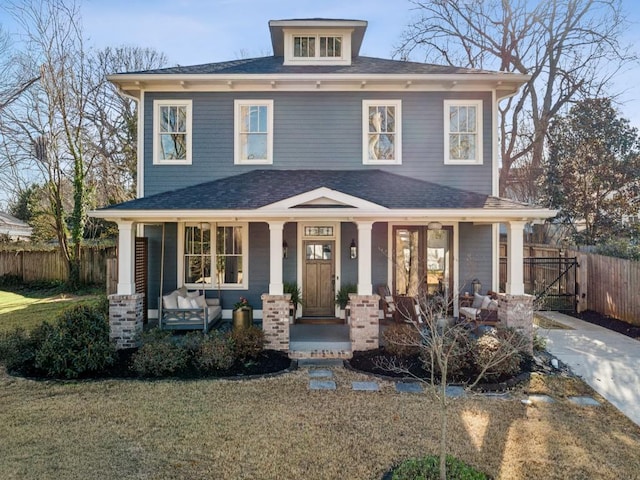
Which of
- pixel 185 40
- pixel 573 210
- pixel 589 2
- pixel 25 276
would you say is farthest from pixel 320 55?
pixel 25 276

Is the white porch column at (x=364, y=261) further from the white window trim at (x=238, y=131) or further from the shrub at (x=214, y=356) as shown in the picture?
the white window trim at (x=238, y=131)

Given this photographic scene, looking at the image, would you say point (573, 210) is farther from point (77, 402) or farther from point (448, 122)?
point (77, 402)

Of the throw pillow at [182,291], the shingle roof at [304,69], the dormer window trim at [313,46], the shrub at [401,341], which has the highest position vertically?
the dormer window trim at [313,46]

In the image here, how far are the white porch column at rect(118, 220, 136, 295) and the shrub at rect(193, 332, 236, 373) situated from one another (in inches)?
91.1

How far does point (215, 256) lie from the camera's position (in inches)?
399

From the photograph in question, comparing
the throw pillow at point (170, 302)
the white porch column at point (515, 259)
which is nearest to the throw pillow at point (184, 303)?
the throw pillow at point (170, 302)

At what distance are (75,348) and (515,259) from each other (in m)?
8.67

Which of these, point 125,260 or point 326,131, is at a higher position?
point 326,131

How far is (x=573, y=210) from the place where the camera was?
15.2 meters

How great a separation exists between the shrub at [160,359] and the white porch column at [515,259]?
665 centimetres

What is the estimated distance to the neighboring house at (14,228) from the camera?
23.0 m

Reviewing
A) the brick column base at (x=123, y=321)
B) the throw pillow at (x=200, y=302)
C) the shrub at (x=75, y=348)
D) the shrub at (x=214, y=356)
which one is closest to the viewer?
the shrub at (x=75, y=348)

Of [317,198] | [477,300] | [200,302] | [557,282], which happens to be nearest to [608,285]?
[557,282]

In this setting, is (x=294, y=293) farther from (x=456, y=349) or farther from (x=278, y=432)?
(x=278, y=432)
